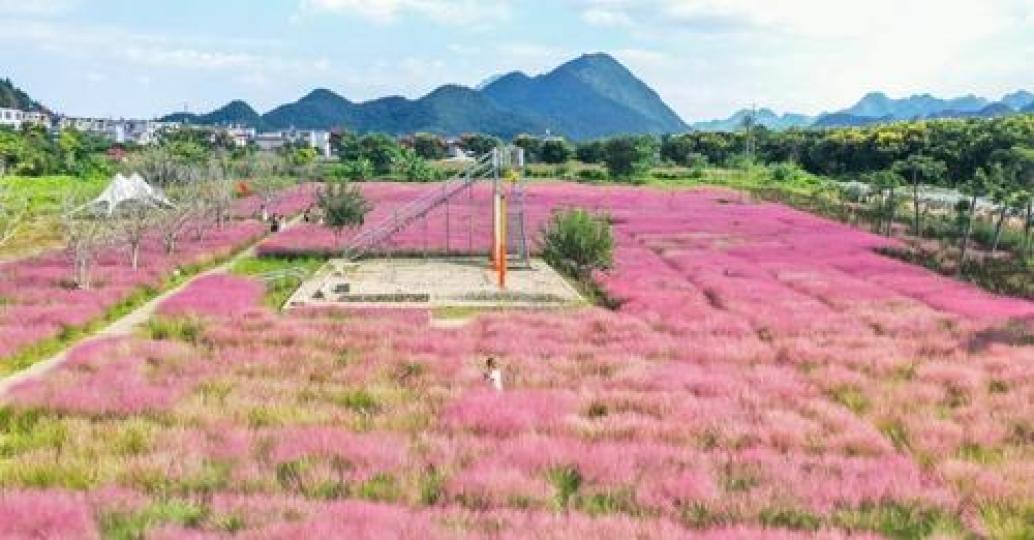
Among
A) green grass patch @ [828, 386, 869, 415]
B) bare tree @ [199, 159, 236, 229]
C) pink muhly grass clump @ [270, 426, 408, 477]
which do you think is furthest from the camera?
bare tree @ [199, 159, 236, 229]

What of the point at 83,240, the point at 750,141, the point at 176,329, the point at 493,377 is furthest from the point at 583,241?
the point at 750,141

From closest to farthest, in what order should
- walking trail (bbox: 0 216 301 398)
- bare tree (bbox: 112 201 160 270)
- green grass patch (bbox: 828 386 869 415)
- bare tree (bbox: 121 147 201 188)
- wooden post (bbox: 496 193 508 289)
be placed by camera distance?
1. green grass patch (bbox: 828 386 869 415)
2. walking trail (bbox: 0 216 301 398)
3. wooden post (bbox: 496 193 508 289)
4. bare tree (bbox: 112 201 160 270)
5. bare tree (bbox: 121 147 201 188)

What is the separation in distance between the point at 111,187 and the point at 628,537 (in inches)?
2090

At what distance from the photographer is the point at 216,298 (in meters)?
30.0

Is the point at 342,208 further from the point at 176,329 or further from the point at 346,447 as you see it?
the point at 346,447

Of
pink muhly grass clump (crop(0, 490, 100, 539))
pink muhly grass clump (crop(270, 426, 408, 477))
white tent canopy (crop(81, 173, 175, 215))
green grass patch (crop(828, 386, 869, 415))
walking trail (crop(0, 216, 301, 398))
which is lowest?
walking trail (crop(0, 216, 301, 398))

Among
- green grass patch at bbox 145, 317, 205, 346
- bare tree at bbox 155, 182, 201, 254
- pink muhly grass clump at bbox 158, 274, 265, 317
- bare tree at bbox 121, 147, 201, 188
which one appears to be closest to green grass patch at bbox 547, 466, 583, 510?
green grass patch at bbox 145, 317, 205, 346

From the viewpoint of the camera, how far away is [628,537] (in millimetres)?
9086

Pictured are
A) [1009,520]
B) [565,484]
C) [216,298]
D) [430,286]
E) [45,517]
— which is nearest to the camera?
[45,517]

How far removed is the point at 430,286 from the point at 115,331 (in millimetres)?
11827

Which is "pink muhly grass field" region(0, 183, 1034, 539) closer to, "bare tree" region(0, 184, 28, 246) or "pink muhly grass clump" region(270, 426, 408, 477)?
"pink muhly grass clump" region(270, 426, 408, 477)

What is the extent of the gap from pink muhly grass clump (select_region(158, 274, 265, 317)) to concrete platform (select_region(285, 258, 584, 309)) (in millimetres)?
1360

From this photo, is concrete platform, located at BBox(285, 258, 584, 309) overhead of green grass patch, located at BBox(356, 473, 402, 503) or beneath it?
beneath

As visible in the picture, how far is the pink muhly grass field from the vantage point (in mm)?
10359
